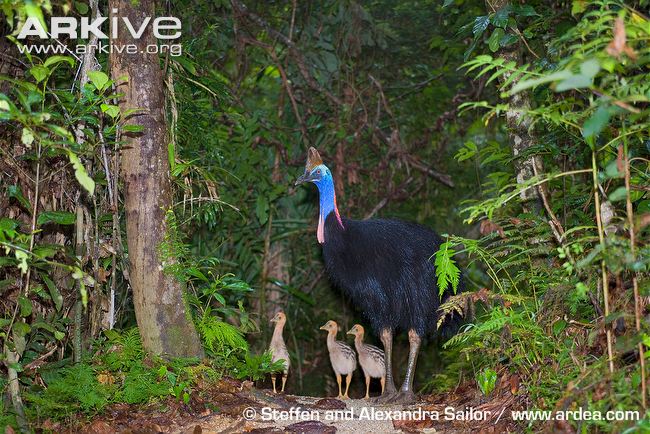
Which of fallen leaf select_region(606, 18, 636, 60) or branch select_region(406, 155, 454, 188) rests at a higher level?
branch select_region(406, 155, 454, 188)

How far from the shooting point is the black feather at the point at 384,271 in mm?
6055

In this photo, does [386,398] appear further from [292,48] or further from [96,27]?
[292,48]

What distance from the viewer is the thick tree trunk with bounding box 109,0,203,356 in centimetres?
488

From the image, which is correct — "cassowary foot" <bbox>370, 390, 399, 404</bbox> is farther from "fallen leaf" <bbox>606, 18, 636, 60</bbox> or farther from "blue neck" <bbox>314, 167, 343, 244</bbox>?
"fallen leaf" <bbox>606, 18, 636, 60</bbox>

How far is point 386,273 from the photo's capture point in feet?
19.9

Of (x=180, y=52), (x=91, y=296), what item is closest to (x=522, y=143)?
(x=180, y=52)

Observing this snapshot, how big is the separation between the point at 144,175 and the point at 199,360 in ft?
3.79

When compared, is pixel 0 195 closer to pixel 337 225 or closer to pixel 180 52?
pixel 180 52

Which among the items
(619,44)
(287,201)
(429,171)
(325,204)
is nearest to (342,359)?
(325,204)

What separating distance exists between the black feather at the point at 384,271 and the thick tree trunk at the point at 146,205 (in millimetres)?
1494

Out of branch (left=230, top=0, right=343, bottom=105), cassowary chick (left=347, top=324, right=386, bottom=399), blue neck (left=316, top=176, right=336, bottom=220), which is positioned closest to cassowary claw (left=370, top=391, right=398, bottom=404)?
cassowary chick (left=347, top=324, right=386, bottom=399)

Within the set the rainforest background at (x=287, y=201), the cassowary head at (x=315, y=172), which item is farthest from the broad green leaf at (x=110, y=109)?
the cassowary head at (x=315, y=172)

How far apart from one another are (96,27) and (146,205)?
116cm

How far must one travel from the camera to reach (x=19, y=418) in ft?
13.8
